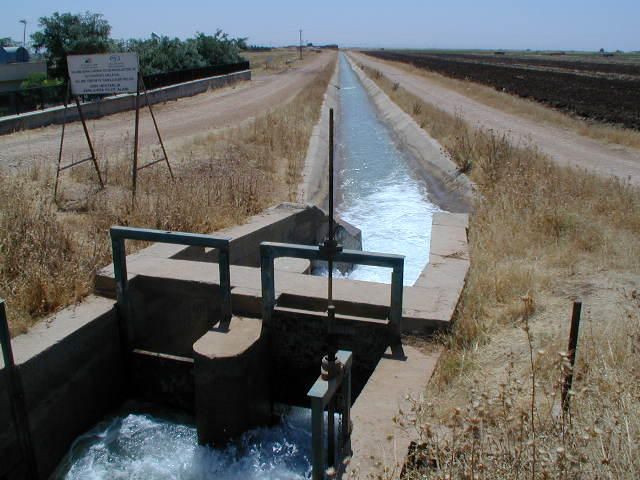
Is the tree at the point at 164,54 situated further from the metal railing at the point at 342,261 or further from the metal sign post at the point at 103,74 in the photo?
the metal railing at the point at 342,261

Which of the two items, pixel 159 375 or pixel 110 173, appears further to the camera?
pixel 110 173

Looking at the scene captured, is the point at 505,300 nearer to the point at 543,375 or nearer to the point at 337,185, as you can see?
the point at 543,375

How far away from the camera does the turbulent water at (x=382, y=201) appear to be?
12.2 m

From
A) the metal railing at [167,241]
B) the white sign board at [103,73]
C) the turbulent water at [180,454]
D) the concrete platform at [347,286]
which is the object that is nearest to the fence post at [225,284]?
the metal railing at [167,241]

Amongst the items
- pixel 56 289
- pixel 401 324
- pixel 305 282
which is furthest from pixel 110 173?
pixel 401 324

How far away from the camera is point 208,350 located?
17.5 feet

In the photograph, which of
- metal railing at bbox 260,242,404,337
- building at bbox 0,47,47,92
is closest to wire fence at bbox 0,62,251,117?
metal railing at bbox 260,242,404,337

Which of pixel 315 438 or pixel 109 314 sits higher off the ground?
pixel 315 438

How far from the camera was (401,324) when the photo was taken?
5375 mm

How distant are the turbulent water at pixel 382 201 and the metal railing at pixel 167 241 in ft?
15.1

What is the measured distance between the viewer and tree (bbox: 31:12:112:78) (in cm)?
3606

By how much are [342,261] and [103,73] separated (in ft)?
25.3

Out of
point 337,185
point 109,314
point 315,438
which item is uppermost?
point 315,438

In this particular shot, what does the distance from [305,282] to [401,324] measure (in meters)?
1.19
